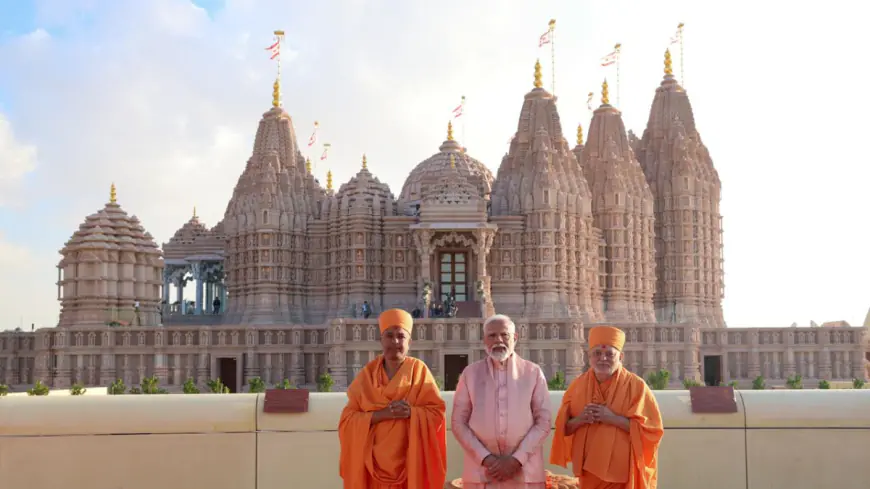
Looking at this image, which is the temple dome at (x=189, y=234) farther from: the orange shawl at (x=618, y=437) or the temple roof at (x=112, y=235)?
the orange shawl at (x=618, y=437)

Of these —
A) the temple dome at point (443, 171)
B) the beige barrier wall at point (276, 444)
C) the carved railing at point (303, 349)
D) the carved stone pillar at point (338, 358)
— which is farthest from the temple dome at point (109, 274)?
the beige barrier wall at point (276, 444)

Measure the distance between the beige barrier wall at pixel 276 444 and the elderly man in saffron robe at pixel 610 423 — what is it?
1.57 meters

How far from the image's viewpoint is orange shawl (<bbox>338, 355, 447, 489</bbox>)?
873cm

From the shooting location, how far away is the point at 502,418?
866cm

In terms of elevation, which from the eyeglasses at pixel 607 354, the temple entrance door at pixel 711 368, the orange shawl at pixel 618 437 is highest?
the eyeglasses at pixel 607 354

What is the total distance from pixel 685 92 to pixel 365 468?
56.2 m

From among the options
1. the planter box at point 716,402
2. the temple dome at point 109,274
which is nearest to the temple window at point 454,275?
the temple dome at point 109,274

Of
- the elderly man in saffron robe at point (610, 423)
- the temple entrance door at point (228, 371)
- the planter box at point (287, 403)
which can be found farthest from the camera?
the temple entrance door at point (228, 371)

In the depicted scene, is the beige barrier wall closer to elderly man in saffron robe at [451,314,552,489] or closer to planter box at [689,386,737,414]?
planter box at [689,386,737,414]

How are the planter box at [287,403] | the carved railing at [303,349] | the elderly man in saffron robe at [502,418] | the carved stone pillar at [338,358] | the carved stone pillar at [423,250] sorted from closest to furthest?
the elderly man in saffron robe at [502,418]
the planter box at [287,403]
the carved stone pillar at [338,358]
the carved railing at [303,349]
the carved stone pillar at [423,250]

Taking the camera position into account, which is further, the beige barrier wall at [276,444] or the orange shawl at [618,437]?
the beige barrier wall at [276,444]

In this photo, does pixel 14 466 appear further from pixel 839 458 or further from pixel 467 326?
pixel 467 326

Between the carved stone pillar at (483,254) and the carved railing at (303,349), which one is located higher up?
the carved stone pillar at (483,254)

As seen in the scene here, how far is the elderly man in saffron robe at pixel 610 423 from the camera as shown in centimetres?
866
